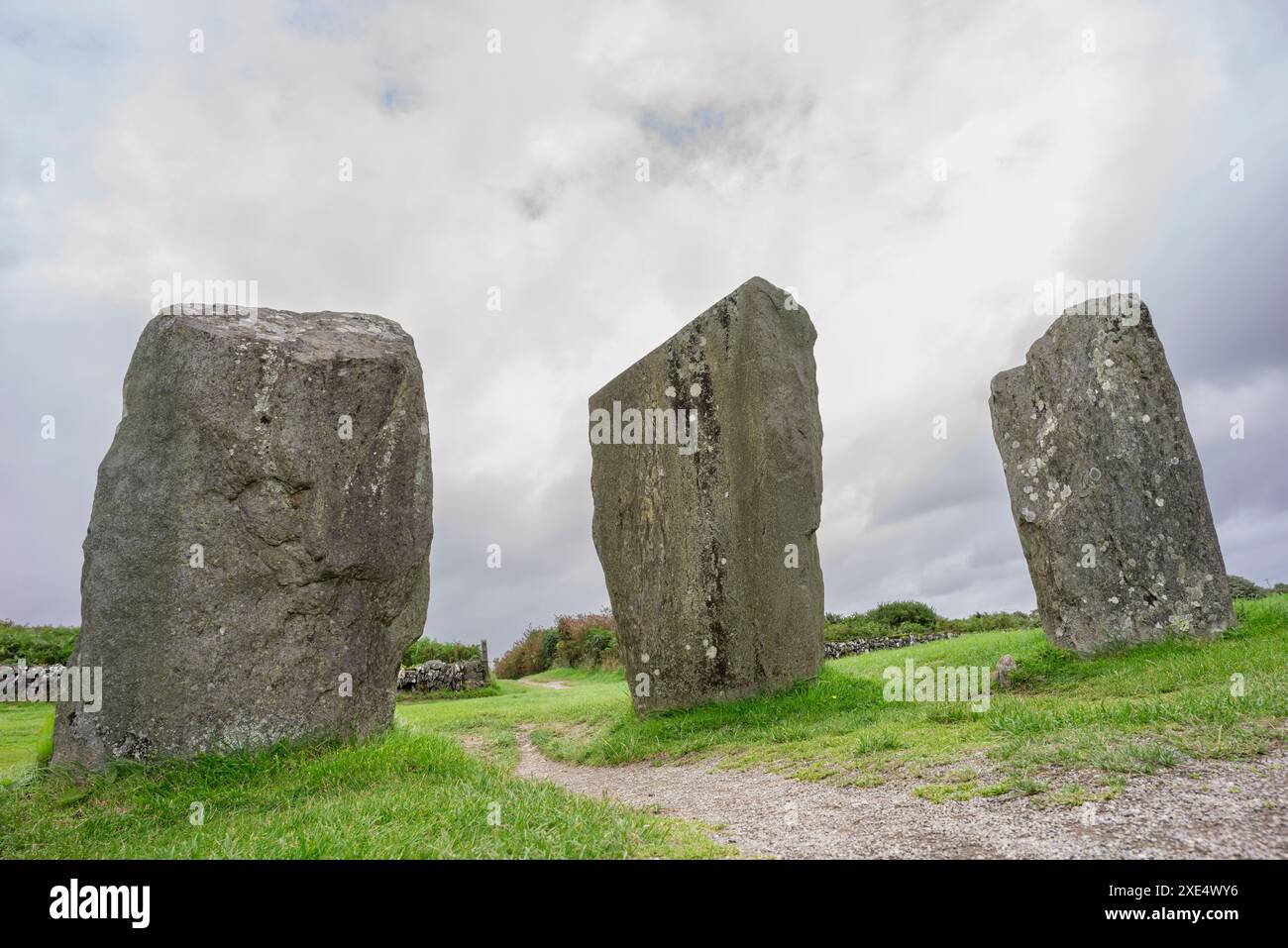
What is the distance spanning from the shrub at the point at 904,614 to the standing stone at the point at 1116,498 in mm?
15159

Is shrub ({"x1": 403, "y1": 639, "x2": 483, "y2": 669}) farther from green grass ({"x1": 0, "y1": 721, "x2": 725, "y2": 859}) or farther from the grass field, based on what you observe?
green grass ({"x1": 0, "y1": 721, "x2": 725, "y2": 859})

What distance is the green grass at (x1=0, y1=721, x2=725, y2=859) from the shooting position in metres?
4.63

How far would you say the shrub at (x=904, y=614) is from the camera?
26.0 m

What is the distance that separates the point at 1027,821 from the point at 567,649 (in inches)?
1077

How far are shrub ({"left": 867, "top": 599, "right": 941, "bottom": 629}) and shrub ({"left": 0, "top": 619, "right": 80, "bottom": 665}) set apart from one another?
899 inches

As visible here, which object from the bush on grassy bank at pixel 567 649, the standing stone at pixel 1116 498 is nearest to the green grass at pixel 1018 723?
the standing stone at pixel 1116 498

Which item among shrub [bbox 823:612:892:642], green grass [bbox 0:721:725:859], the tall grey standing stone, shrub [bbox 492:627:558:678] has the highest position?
the tall grey standing stone

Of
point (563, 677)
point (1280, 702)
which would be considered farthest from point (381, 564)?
point (563, 677)

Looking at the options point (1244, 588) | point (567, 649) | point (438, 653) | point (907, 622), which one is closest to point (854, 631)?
point (907, 622)

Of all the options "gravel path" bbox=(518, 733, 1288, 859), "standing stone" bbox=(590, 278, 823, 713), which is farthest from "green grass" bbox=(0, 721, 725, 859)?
"standing stone" bbox=(590, 278, 823, 713)
